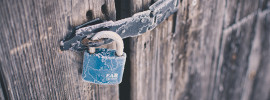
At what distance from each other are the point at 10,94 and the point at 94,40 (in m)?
0.23

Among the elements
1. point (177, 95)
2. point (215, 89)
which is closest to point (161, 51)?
point (177, 95)

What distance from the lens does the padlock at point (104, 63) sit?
515 millimetres

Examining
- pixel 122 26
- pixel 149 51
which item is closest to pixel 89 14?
pixel 122 26

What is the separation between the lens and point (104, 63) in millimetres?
517

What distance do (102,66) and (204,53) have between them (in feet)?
1.99

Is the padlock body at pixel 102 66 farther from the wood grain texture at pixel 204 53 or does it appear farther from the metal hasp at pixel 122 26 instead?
the wood grain texture at pixel 204 53

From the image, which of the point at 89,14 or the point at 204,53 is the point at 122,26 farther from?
the point at 204,53

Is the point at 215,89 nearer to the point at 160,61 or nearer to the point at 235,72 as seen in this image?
the point at 235,72

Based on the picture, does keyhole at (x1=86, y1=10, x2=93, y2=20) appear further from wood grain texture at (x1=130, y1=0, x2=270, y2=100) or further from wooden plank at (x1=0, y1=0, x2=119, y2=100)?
wood grain texture at (x1=130, y1=0, x2=270, y2=100)

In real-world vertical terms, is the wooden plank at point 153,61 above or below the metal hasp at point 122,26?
below

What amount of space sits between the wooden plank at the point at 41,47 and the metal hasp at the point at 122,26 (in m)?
0.02

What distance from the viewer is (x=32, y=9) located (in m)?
0.47

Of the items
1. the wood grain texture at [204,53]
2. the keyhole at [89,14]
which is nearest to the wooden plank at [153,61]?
the wood grain texture at [204,53]

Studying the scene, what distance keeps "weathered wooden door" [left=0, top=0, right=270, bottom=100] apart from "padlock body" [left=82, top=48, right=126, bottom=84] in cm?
7
